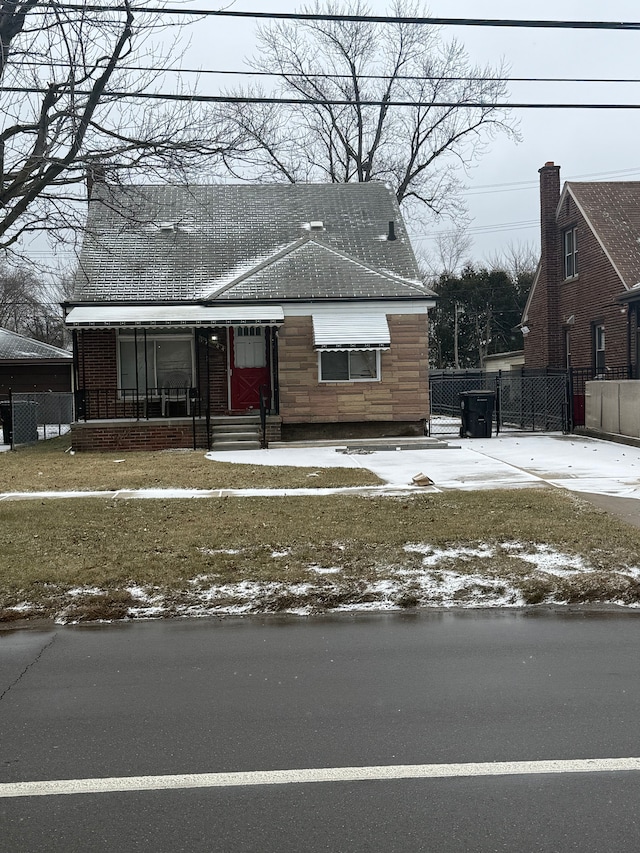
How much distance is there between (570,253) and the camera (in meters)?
27.1

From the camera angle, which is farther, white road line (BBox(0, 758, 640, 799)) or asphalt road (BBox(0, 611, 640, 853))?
white road line (BBox(0, 758, 640, 799))

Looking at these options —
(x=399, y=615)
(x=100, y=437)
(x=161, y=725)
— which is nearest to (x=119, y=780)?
(x=161, y=725)

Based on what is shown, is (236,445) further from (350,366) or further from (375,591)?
(375,591)

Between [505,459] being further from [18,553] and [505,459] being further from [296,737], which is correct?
[296,737]

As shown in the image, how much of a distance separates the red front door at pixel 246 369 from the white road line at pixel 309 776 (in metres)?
17.2

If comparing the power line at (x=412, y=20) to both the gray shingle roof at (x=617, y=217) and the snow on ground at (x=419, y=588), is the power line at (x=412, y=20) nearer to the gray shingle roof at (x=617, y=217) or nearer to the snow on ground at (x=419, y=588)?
the snow on ground at (x=419, y=588)

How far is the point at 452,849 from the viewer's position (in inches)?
120

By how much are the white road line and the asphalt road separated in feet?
0.12

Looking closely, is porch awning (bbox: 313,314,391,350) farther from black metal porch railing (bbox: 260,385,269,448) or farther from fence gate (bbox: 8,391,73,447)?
fence gate (bbox: 8,391,73,447)

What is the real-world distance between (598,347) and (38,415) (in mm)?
19913

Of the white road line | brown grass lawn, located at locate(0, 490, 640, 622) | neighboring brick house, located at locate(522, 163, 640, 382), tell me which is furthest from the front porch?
the white road line

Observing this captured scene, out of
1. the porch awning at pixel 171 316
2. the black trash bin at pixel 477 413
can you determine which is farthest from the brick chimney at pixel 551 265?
the porch awning at pixel 171 316

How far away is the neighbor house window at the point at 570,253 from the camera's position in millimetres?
26484

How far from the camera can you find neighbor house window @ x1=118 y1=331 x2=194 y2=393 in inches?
811
